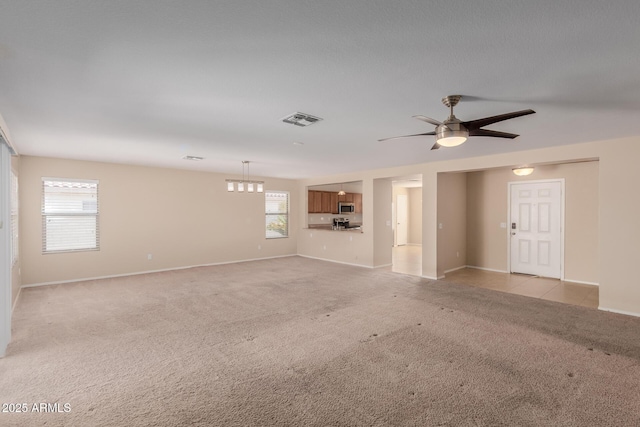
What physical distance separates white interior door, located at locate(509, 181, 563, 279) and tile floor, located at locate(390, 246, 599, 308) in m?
0.27

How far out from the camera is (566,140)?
167 inches

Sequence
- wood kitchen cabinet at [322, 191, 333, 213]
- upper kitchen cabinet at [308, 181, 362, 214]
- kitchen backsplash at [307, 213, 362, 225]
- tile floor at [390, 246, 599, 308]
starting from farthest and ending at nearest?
kitchen backsplash at [307, 213, 362, 225] < wood kitchen cabinet at [322, 191, 333, 213] < upper kitchen cabinet at [308, 181, 362, 214] < tile floor at [390, 246, 599, 308]

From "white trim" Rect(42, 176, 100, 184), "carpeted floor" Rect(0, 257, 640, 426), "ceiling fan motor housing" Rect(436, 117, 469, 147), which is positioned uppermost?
"ceiling fan motor housing" Rect(436, 117, 469, 147)

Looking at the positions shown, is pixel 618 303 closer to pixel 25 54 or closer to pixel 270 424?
pixel 270 424

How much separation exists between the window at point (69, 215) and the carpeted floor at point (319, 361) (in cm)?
121

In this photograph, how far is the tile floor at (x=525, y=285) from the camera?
482cm

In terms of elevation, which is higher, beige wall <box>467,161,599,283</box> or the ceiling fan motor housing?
the ceiling fan motor housing

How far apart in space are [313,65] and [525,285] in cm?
558

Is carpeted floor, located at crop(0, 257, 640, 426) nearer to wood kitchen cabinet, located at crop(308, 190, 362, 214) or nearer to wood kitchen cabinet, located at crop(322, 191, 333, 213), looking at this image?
wood kitchen cabinet, located at crop(308, 190, 362, 214)

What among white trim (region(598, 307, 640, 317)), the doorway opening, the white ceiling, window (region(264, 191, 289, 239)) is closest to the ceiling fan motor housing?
the white ceiling

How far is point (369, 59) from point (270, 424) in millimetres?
2451

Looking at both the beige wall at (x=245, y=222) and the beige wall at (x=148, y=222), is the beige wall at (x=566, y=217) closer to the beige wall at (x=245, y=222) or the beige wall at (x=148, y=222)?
the beige wall at (x=245, y=222)

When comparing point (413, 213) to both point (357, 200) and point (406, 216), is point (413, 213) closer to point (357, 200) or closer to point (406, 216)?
point (406, 216)

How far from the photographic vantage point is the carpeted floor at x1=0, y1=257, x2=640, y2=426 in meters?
2.10
